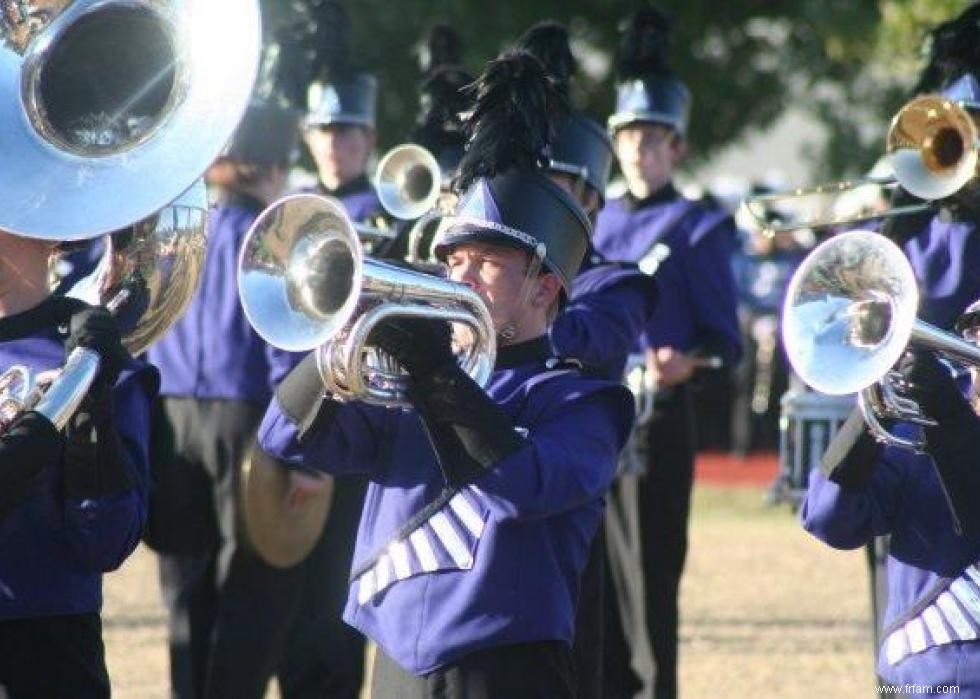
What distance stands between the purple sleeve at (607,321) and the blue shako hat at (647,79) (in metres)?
1.49

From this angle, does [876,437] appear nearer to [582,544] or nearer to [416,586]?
[582,544]

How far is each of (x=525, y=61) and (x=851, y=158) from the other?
1600 centimetres

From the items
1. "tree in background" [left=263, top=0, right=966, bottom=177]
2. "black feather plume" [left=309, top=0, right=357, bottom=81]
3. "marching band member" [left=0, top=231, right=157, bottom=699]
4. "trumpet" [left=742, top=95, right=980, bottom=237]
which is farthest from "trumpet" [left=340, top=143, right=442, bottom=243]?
"tree in background" [left=263, top=0, right=966, bottom=177]

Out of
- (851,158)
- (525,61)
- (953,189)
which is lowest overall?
(851,158)

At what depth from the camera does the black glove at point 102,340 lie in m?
4.12

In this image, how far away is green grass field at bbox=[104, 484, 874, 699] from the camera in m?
8.52

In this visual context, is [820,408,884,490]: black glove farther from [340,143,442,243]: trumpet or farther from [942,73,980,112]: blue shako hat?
[340,143,442,243]: trumpet

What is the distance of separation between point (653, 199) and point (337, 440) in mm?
3305

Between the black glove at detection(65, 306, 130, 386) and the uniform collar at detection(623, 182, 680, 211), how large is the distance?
365cm

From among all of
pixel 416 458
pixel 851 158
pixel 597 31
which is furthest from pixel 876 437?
pixel 851 158

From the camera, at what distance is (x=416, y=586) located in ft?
14.3

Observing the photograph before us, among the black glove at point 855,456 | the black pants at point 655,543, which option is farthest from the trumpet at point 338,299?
the black pants at point 655,543

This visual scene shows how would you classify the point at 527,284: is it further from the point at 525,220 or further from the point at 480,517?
the point at 480,517

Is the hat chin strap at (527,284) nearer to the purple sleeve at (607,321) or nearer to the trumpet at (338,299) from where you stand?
the trumpet at (338,299)
